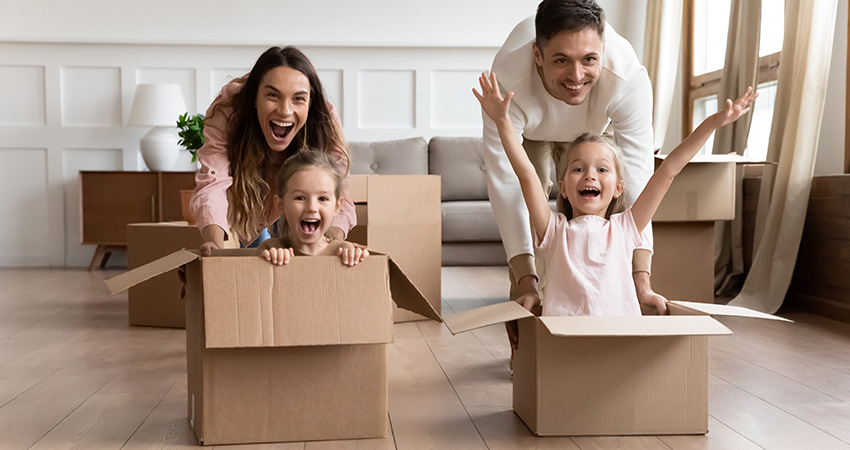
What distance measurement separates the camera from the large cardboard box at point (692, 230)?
10.1 feet

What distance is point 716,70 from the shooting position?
14.5 ft

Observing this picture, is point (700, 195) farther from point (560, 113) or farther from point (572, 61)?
point (572, 61)

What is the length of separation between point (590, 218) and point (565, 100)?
1.05 ft

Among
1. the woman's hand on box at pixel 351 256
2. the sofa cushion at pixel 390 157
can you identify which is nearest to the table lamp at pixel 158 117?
the sofa cushion at pixel 390 157

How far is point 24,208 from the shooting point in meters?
5.21

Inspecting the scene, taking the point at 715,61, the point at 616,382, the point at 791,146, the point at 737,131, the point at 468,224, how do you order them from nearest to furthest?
the point at 616,382
the point at 791,146
the point at 737,131
the point at 715,61
the point at 468,224

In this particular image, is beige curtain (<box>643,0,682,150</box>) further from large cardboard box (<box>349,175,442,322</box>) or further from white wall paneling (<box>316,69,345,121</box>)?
large cardboard box (<box>349,175,442,322</box>)

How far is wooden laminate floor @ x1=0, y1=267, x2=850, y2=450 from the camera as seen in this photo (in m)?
1.54

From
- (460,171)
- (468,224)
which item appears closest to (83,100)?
(460,171)

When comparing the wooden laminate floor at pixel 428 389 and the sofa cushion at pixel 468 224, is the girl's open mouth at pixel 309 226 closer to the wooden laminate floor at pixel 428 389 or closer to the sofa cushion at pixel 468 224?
the wooden laminate floor at pixel 428 389

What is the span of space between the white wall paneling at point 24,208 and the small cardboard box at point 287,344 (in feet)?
13.7

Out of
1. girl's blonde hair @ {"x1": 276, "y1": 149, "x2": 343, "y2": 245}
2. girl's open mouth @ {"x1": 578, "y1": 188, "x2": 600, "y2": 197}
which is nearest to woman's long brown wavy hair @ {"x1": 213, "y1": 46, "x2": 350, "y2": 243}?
girl's blonde hair @ {"x1": 276, "y1": 149, "x2": 343, "y2": 245}

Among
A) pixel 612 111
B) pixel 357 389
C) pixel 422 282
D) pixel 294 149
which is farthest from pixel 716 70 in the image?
pixel 357 389

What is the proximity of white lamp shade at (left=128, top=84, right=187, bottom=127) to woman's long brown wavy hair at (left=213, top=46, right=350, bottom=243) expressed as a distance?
3047mm
